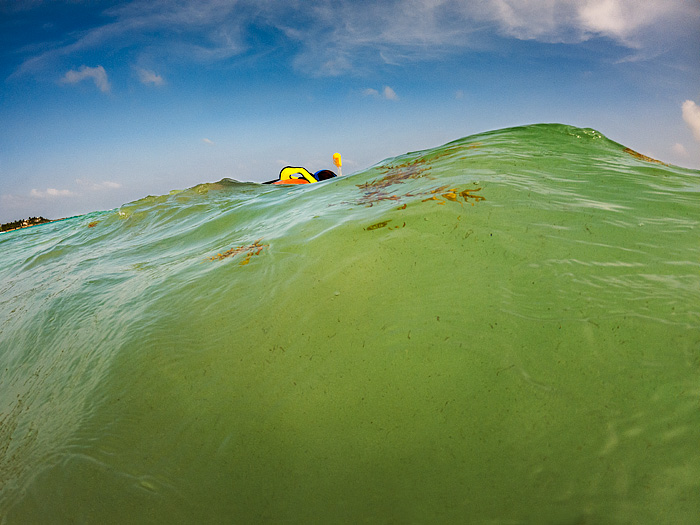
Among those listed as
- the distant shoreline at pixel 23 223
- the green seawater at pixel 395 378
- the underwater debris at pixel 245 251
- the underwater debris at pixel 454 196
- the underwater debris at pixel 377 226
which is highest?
the distant shoreline at pixel 23 223

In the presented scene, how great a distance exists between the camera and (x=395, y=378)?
1.81 metres

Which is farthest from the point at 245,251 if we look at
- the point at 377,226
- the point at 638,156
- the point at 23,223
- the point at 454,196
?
the point at 23,223

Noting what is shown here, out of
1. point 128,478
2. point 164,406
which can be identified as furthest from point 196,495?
point 164,406

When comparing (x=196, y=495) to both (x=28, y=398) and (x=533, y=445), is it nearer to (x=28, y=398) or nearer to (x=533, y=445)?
(x=533, y=445)

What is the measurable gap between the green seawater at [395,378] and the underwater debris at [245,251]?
0.18m

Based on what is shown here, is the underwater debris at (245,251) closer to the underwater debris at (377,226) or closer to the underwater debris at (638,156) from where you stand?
the underwater debris at (377,226)

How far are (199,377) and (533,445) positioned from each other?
1932 mm

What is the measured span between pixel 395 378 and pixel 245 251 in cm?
246

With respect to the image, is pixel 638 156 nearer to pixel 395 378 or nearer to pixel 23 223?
pixel 395 378

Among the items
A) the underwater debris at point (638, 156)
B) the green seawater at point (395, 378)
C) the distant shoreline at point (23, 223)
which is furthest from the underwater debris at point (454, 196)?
the distant shoreline at point (23, 223)

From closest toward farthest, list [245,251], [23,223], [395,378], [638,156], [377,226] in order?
[395,378]
[377,226]
[245,251]
[638,156]
[23,223]

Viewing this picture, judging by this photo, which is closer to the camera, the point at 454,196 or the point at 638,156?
the point at 454,196

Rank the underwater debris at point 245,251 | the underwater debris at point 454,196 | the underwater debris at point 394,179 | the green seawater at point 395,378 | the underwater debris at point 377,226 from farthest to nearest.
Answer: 1. the underwater debris at point 394,179
2. the underwater debris at point 245,251
3. the underwater debris at point 454,196
4. the underwater debris at point 377,226
5. the green seawater at point 395,378

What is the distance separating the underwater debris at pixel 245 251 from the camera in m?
3.45
